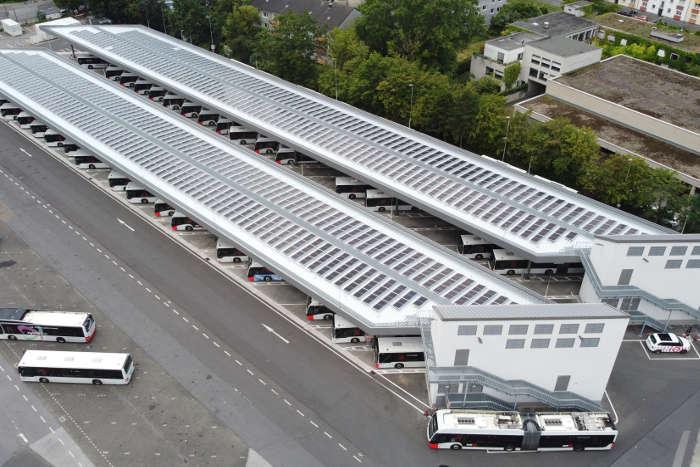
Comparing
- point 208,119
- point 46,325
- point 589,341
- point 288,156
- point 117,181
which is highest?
point 589,341

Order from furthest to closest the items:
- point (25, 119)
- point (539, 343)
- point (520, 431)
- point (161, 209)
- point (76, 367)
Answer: point (25, 119)
point (161, 209)
point (76, 367)
point (539, 343)
point (520, 431)

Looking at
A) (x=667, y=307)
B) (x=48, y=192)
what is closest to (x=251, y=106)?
(x=48, y=192)

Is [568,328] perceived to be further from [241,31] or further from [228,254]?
[241,31]

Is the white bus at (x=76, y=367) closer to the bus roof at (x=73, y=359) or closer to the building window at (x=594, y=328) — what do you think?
the bus roof at (x=73, y=359)

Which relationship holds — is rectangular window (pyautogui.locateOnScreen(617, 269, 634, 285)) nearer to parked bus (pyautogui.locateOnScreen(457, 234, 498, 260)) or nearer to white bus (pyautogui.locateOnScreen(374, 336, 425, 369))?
parked bus (pyautogui.locateOnScreen(457, 234, 498, 260))

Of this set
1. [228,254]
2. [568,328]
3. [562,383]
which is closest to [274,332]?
[228,254]

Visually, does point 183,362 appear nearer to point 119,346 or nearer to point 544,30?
point 119,346

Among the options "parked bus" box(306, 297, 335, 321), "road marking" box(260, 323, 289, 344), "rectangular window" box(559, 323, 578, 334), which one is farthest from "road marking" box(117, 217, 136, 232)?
"rectangular window" box(559, 323, 578, 334)

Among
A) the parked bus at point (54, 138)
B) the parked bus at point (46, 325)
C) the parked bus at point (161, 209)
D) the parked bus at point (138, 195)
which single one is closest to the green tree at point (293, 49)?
the parked bus at point (54, 138)
